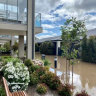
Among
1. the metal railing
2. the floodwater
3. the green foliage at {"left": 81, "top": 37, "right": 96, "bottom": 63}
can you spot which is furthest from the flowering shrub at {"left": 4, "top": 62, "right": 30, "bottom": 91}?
the green foliage at {"left": 81, "top": 37, "right": 96, "bottom": 63}

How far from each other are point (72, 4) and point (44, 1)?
9.33ft

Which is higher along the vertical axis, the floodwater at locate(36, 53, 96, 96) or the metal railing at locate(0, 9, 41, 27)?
the metal railing at locate(0, 9, 41, 27)

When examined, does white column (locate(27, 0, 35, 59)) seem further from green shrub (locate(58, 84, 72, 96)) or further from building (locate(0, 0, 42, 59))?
green shrub (locate(58, 84, 72, 96))

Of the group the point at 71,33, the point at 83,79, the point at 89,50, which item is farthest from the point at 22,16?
the point at 89,50

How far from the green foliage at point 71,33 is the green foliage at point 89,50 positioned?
9.42 meters

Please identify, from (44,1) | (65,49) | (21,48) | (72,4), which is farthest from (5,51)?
(65,49)

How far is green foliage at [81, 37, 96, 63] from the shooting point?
14802mm

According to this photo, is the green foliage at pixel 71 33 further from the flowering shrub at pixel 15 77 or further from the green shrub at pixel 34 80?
the flowering shrub at pixel 15 77

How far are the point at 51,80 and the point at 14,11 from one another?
6.61m

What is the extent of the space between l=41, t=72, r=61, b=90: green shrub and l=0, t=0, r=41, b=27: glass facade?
5.28 metres

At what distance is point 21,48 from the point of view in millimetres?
12578

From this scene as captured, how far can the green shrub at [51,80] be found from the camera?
17.3 feet

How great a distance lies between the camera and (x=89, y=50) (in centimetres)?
1512

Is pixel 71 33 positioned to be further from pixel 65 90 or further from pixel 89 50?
pixel 89 50
